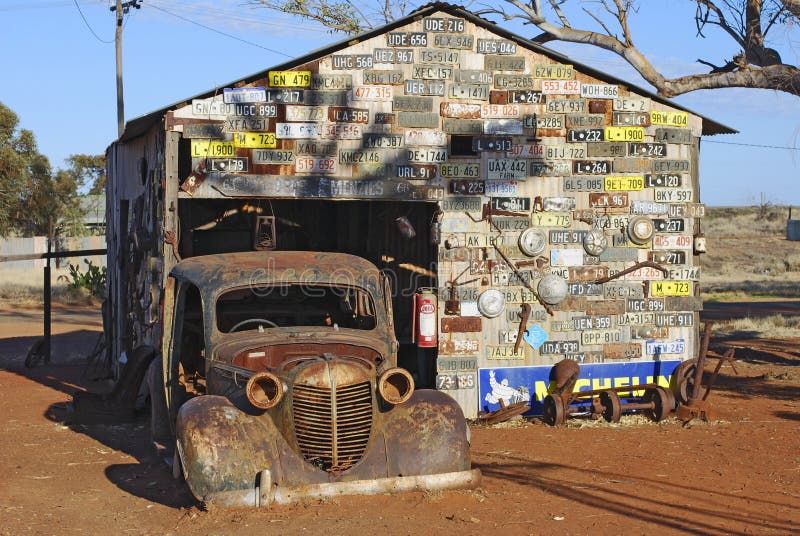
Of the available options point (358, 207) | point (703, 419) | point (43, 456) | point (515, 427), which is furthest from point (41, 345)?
point (703, 419)

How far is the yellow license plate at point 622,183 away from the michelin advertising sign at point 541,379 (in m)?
2.07

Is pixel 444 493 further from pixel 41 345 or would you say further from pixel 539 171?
pixel 41 345

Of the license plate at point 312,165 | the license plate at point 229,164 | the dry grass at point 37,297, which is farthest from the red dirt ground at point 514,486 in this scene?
the dry grass at point 37,297

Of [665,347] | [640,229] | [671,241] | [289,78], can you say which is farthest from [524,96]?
[665,347]

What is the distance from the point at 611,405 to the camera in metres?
11.2

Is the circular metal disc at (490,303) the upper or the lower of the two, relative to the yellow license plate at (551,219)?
lower

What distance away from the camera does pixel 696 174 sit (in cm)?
1193

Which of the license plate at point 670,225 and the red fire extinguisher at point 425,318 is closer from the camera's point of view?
the red fire extinguisher at point 425,318

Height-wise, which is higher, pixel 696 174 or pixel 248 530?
pixel 696 174

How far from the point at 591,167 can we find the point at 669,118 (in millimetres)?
1136

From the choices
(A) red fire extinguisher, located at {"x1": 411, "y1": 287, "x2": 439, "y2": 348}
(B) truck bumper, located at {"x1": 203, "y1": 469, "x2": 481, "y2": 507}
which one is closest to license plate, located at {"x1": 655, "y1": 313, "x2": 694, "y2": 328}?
(A) red fire extinguisher, located at {"x1": 411, "y1": 287, "x2": 439, "y2": 348}

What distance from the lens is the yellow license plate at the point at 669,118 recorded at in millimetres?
11734

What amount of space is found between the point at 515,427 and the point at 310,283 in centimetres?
359

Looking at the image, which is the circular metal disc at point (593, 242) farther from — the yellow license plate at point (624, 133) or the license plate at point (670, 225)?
the yellow license plate at point (624, 133)
